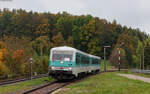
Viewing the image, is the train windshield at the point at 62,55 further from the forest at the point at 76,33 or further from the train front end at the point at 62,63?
the forest at the point at 76,33

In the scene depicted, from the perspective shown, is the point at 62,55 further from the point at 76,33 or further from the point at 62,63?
the point at 76,33

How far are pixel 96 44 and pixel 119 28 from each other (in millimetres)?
28971

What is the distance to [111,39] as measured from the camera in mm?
109000

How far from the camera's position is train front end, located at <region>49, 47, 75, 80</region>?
20766mm

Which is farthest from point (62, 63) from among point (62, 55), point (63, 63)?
point (62, 55)

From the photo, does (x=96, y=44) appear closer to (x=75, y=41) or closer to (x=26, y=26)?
(x=75, y=41)

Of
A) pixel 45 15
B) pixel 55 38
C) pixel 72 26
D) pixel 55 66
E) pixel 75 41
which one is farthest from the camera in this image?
pixel 45 15

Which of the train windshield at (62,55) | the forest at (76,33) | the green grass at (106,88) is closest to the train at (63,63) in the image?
the train windshield at (62,55)

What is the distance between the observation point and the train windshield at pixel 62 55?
69.5ft

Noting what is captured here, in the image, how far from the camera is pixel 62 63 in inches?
826

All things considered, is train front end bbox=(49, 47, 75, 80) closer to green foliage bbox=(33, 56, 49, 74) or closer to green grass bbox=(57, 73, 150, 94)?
green grass bbox=(57, 73, 150, 94)

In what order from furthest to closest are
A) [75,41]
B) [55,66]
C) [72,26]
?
[72,26], [75,41], [55,66]

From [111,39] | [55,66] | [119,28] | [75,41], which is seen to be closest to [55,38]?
[75,41]

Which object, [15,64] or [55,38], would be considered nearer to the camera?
[15,64]
